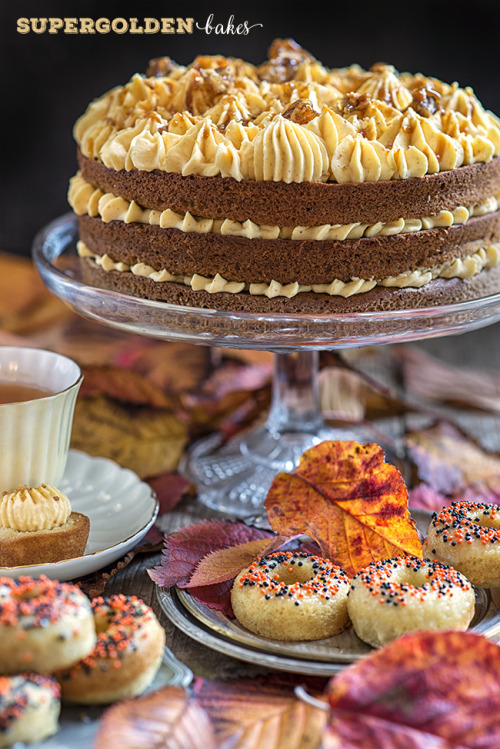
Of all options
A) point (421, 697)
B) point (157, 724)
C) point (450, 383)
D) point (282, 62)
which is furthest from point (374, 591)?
point (450, 383)

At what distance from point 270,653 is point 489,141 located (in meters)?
0.81

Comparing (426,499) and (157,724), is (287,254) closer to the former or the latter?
(426,499)

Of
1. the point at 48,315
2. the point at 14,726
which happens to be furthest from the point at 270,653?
the point at 48,315

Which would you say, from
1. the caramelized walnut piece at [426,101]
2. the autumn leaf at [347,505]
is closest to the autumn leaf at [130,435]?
the autumn leaf at [347,505]

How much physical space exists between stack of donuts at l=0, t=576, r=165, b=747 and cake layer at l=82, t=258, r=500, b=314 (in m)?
0.49

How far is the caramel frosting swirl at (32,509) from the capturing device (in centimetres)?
122

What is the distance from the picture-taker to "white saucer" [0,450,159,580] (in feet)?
3.95

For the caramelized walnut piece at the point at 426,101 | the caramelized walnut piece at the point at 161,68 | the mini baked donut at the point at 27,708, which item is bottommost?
the mini baked donut at the point at 27,708

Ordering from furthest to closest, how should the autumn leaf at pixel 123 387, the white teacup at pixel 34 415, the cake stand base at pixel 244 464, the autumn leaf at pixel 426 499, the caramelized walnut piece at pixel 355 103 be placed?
the autumn leaf at pixel 123 387, the cake stand base at pixel 244 464, the autumn leaf at pixel 426 499, the caramelized walnut piece at pixel 355 103, the white teacup at pixel 34 415

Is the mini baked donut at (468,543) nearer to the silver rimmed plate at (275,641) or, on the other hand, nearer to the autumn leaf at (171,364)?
the silver rimmed plate at (275,641)

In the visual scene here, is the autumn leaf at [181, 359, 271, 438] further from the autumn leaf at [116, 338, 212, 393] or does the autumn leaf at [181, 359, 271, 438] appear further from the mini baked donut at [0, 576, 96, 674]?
the mini baked donut at [0, 576, 96, 674]

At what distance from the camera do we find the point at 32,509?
1227 millimetres

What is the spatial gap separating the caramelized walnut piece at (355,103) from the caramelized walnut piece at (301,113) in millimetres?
76

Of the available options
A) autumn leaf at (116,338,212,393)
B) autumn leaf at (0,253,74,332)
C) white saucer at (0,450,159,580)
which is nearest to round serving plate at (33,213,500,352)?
white saucer at (0,450,159,580)
